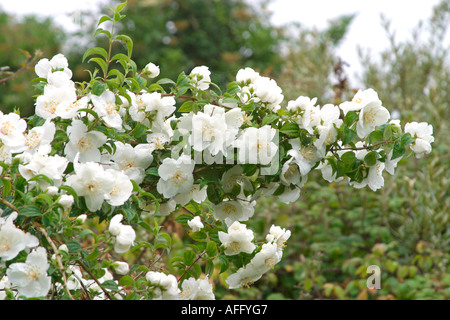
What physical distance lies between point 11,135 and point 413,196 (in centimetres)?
270

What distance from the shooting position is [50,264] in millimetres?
1293

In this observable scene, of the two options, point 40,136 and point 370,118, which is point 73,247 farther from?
point 370,118

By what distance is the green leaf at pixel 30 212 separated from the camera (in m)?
1.22

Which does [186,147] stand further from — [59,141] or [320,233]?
[320,233]

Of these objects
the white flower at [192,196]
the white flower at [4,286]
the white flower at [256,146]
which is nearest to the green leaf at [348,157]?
the white flower at [256,146]

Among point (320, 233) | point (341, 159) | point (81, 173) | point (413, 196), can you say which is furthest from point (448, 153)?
point (81, 173)

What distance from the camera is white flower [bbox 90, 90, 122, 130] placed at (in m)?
1.41

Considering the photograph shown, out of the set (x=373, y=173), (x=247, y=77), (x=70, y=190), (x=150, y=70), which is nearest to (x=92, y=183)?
(x=70, y=190)

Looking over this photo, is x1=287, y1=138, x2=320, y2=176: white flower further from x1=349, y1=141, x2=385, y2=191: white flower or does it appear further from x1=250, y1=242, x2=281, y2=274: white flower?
x1=250, y1=242, x2=281, y2=274: white flower

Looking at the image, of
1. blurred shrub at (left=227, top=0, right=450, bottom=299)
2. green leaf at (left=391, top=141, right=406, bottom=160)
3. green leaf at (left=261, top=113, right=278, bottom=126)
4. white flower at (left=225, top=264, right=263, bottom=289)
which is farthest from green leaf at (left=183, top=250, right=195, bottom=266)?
blurred shrub at (left=227, top=0, right=450, bottom=299)

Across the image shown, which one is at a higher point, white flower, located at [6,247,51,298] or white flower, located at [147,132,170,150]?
white flower, located at [147,132,170,150]

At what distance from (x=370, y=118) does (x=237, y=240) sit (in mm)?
523

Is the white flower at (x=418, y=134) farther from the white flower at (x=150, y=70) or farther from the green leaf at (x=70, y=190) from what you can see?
the green leaf at (x=70, y=190)

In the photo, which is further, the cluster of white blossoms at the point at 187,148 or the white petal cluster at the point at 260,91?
the white petal cluster at the point at 260,91
